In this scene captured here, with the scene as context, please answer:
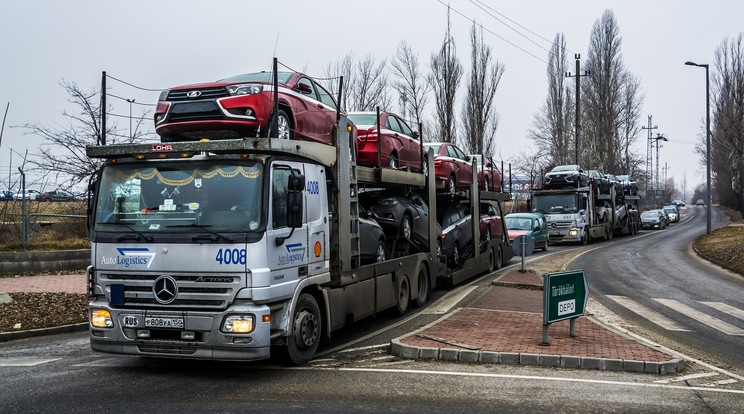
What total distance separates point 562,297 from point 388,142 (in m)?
4.35

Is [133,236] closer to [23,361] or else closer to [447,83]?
[23,361]

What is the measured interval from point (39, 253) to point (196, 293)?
41.2ft

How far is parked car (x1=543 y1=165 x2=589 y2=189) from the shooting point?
31.3 meters

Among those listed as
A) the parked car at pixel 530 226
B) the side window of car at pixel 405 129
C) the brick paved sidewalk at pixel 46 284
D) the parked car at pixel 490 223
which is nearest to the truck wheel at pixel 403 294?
the side window of car at pixel 405 129

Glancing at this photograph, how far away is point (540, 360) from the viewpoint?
791cm

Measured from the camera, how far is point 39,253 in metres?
17.1

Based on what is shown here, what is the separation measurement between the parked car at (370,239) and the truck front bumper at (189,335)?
10.4ft

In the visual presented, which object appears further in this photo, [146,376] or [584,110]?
[584,110]

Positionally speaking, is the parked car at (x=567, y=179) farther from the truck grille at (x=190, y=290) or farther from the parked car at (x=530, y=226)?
the truck grille at (x=190, y=290)

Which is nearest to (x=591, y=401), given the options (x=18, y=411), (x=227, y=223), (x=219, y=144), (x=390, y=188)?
(x=227, y=223)

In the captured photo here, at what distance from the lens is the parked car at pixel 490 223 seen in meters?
18.1

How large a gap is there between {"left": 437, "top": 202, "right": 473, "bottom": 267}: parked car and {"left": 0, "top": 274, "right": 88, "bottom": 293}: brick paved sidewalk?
803cm

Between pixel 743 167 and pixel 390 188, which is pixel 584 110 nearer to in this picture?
pixel 743 167

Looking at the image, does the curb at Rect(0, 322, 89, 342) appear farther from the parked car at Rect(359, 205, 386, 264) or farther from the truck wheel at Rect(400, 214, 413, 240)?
the truck wheel at Rect(400, 214, 413, 240)
